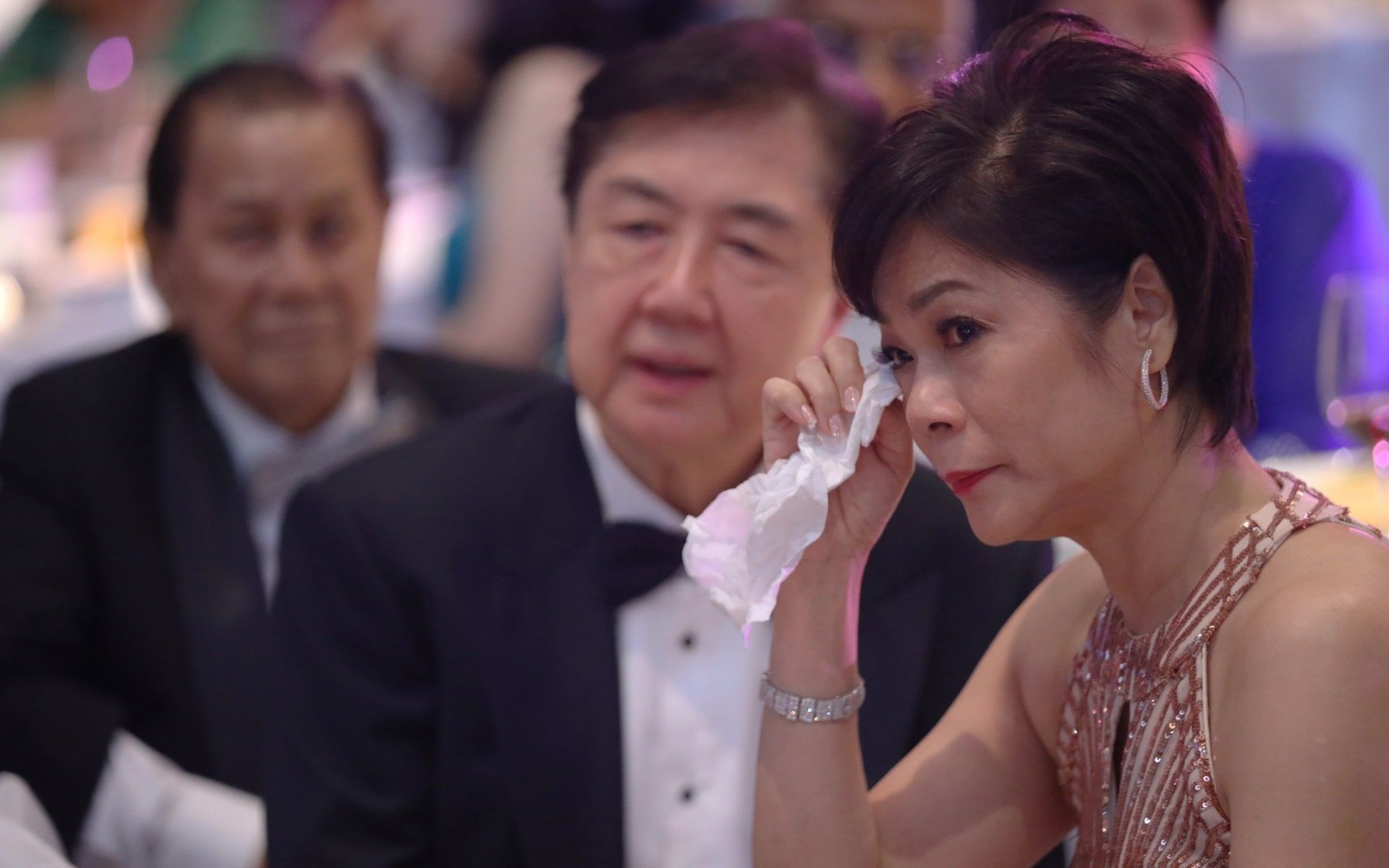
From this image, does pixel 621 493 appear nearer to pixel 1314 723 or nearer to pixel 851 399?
pixel 851 399

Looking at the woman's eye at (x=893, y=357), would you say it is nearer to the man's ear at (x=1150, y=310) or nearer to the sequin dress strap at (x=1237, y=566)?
the man's ear at (x=1150, y=310)

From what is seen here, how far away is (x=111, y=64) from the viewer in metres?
4.40

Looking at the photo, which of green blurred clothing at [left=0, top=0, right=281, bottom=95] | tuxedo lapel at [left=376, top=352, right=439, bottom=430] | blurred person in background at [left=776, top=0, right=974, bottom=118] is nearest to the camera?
tuxedo lapel at [left=376, top=352, right=439, bottom=430]

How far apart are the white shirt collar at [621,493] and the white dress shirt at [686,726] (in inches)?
1.2

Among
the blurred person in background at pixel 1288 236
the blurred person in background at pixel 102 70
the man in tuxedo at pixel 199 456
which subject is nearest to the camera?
the man in tuxedo at pixel 199 456

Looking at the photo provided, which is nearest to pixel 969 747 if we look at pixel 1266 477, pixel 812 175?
pixel 1266 477

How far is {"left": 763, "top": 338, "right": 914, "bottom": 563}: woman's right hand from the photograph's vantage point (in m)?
1.44

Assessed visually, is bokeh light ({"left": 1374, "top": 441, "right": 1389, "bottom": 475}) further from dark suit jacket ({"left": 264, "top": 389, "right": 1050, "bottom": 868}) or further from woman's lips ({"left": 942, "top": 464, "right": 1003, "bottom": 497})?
woman's lips ({"left": 942, "top": 464, "right": 1003, "bottom": 497})

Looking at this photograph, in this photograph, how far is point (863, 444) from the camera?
1.45 meters

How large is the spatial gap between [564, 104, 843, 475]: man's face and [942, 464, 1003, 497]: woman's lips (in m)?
0.53

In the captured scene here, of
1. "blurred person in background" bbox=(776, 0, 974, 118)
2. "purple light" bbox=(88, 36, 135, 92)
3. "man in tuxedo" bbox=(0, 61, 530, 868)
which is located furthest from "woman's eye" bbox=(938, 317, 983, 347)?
"purple light" bbox=(88, 36, 135, 92)

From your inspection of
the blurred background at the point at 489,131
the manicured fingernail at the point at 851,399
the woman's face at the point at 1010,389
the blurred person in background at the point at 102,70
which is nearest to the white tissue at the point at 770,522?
the manicured fingernail at the point at 851,399

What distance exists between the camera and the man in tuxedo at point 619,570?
1694 mm

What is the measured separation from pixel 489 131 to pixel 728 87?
2258 millimetres
